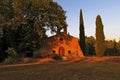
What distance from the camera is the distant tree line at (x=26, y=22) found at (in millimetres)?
43344

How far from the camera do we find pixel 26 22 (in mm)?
44906

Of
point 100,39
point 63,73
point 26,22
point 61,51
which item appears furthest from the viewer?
point 100,39

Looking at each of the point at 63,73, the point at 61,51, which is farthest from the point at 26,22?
the point at 63,73

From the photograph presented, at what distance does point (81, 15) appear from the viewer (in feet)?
195

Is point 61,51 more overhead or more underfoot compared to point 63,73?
more overhead

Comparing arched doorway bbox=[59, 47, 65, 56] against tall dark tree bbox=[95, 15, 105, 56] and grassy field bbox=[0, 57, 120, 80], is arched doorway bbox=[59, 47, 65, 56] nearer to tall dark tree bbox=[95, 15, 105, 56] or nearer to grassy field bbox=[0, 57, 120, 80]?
tall dark tree bbox=[95, 15, 105, 56]

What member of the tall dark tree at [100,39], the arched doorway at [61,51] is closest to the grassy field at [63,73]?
the arched doorway at [61,51]

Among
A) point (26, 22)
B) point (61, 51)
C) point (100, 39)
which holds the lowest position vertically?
point (61, 51)

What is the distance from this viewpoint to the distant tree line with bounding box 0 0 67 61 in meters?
43.3

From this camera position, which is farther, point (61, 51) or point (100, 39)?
point (100, 39)

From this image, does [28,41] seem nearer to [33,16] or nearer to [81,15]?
[33,16]

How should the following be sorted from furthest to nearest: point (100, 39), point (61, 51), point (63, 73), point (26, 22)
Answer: point (100, 39) → point (61, 51) → point (26, 22) → point (63, 73)

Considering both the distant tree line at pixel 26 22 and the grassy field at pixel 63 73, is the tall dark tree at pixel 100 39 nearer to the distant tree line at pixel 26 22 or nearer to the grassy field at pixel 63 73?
the distant tree line at pixel 26 22

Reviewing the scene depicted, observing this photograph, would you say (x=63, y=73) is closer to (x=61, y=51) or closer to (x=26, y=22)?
(x=26, y=22)
